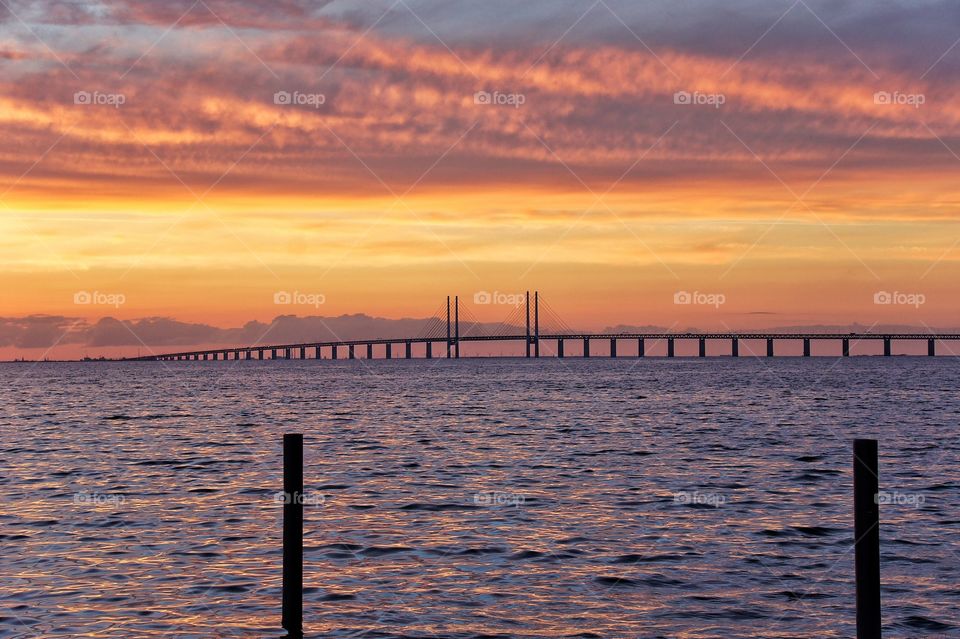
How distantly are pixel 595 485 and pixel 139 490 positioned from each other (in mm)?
12895

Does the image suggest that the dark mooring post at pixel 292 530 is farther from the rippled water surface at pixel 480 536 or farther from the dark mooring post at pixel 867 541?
the dark mooring post at pixel 867 541

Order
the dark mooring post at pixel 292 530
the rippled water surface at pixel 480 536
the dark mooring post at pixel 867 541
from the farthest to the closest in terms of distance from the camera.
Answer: the rippled water surface at pixel 480 536
the dark mooring post at pixel 292 530
the dark mooring post at pixel 867 541

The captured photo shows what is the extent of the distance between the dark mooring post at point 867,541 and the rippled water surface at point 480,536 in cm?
274

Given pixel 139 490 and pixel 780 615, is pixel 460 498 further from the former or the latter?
pixel 780 615

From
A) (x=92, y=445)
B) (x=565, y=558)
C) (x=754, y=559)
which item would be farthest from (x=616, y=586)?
(x=92, y=445)

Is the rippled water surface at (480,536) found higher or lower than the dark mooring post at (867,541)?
lower

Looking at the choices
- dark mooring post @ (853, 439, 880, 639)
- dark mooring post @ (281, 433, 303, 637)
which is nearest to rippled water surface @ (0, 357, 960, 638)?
dark mooring post @ (281, 433, 303, 637)

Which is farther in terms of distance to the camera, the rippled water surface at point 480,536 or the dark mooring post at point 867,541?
the rippled water surface at point 480,536

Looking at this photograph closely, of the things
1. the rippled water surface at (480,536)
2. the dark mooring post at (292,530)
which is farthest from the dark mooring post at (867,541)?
the dark mooring post at (292,530)

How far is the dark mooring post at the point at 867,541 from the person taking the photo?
11.2m

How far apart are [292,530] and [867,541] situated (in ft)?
23.1

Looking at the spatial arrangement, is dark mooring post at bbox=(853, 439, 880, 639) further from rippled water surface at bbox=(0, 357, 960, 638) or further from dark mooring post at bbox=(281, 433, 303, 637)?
dark mooring post at bbox=(281, 433, 303, 637)

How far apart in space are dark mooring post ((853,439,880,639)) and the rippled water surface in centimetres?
274

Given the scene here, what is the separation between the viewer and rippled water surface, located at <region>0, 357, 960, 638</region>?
1469cm
